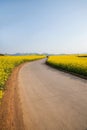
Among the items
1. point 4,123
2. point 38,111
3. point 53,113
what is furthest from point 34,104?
point 4,123

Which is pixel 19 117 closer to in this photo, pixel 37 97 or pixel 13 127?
pixel 13 127

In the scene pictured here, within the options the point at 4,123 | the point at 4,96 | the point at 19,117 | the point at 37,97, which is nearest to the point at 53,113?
the point at 19,117

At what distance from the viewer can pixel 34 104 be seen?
24.3 feet

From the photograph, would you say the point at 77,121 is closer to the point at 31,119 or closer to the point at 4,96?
the point at 31,119

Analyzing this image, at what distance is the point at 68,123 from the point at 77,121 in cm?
33

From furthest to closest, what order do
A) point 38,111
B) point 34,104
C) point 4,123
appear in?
point 34,104, point 38,111, point 4,123


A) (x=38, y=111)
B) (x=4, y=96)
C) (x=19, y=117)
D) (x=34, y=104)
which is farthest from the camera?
(x=4, y=96)

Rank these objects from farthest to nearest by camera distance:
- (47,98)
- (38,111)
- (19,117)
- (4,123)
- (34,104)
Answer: (47,98) → (34,104) → (38,111) → (19,117) → (4,123)

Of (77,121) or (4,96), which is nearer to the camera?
(77,121)

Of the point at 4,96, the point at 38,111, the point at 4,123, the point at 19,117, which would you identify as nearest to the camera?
the point at 4,123

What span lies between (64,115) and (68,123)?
2.24 ft

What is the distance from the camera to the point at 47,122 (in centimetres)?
544

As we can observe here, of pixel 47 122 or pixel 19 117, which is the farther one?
pixel 19 117

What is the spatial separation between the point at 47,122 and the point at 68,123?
70 cm
